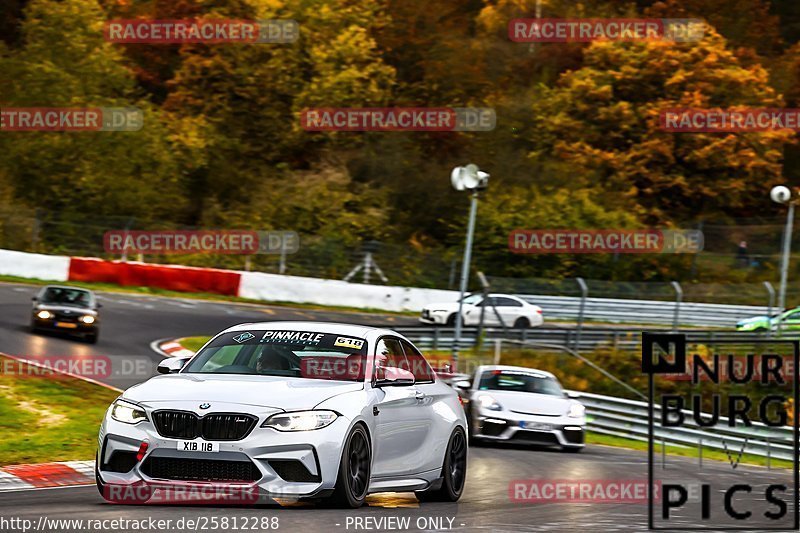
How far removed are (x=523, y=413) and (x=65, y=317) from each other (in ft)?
37.8

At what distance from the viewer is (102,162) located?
49.3 m

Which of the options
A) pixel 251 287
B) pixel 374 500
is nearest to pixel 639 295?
pixel 251 287

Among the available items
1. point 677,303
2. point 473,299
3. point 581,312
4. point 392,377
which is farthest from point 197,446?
point 473,299

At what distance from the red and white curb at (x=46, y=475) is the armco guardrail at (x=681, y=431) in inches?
577

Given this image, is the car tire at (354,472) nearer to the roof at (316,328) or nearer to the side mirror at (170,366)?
the roof at (316,328)

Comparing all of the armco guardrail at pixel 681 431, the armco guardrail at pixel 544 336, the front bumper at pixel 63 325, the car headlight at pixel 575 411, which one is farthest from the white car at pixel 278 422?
the armco guardrail at pixel 544 336

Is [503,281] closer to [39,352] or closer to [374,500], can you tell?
[39,352]

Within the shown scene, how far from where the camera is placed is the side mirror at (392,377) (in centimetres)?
1039

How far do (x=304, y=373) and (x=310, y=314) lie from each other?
2879 cm

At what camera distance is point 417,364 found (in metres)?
11.7

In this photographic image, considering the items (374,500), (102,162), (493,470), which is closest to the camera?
(374,500)

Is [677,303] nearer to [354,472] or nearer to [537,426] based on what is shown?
[537,426]

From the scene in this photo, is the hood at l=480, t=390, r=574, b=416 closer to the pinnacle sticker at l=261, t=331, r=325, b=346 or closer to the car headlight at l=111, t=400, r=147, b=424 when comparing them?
the pinnacle sticker at l=261, t=331, r=325, b=346

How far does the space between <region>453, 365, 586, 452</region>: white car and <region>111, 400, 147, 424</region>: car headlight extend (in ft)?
32.8
